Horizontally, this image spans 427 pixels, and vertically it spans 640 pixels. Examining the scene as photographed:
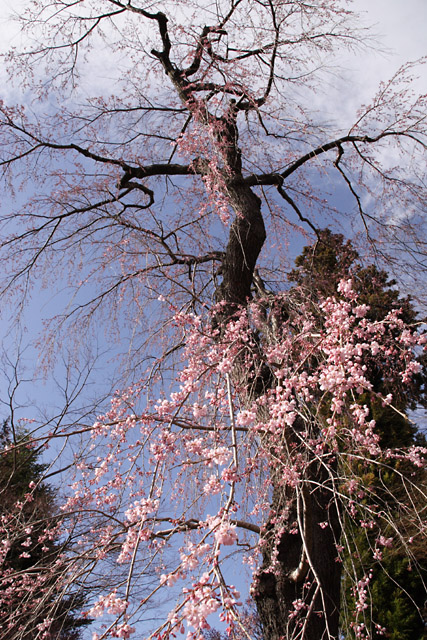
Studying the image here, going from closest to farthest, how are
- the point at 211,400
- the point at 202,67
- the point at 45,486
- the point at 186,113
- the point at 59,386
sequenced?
the point at 211,400
the point at 202,67
the point at 186,113
the point at 59,386
the point at 45,486

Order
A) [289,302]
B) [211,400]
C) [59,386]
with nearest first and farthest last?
[211,400]
[289,302]
[59,386]

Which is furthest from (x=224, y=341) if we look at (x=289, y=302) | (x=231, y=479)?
(x=231, y=479)

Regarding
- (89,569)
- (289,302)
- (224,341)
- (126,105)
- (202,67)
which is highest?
(126,105)

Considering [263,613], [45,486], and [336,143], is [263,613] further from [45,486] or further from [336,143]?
[45,486]

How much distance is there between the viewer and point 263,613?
8.72 feet

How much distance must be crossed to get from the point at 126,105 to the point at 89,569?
14.2 ft

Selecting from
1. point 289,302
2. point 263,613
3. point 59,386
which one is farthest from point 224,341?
point 59,386

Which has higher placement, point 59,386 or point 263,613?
point 59,386

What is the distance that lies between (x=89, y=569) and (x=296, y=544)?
4.10 ft

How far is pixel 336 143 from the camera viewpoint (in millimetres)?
4203

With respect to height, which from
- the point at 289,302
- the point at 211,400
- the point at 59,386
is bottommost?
the point at 211,400

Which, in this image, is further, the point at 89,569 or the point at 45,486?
the point at 45,486

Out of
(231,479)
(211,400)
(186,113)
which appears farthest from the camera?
(186,113)

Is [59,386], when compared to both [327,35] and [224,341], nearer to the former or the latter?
[224,341]
